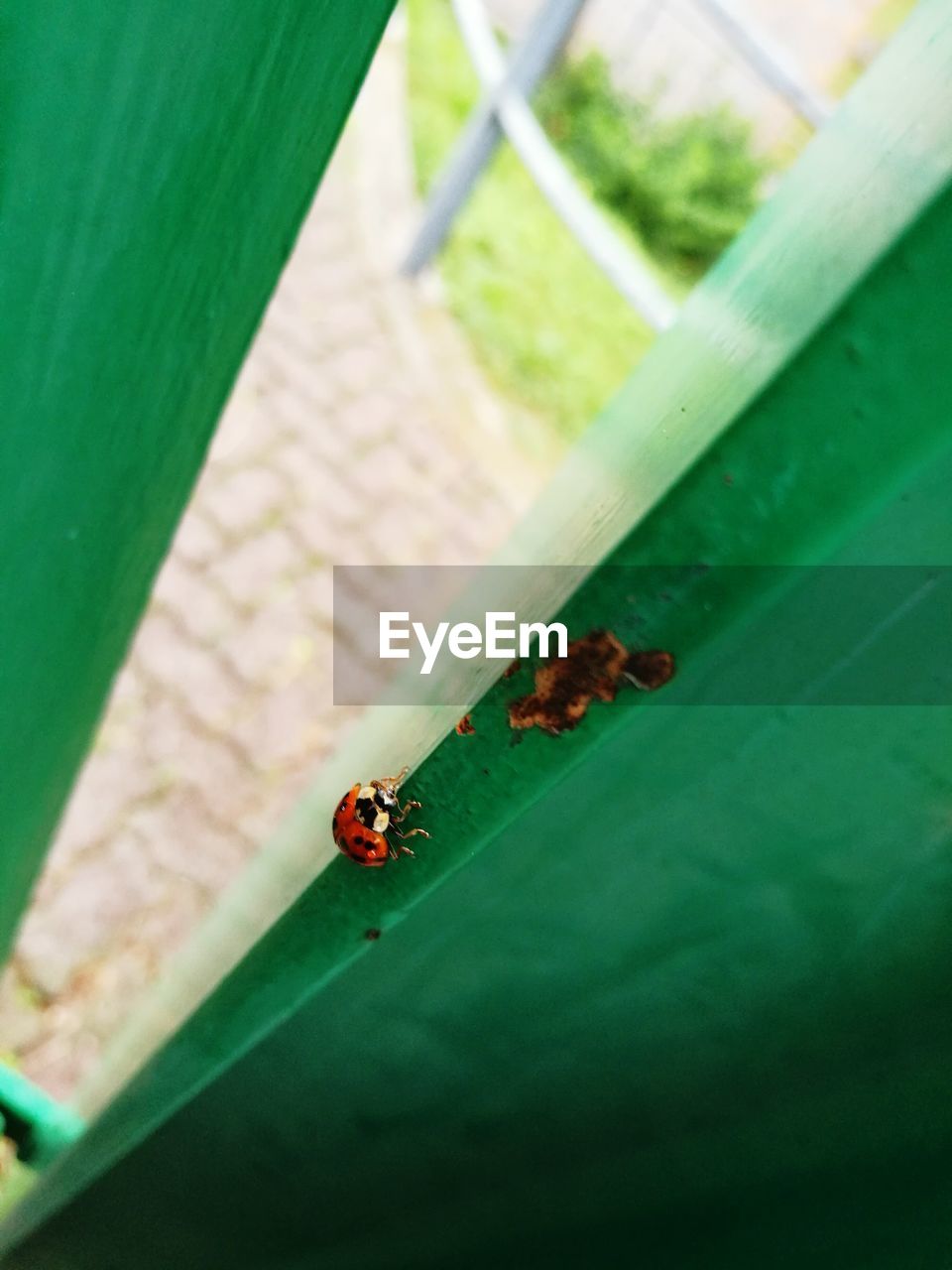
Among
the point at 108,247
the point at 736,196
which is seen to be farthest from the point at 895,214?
the point at 736,196

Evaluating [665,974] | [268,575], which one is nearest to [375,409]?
[268,575]

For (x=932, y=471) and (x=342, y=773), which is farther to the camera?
(x=342, y=773)

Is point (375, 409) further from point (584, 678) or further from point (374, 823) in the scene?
point (584, 678)

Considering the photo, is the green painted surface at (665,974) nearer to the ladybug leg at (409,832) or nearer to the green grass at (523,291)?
the ladybug leg at (409,832)

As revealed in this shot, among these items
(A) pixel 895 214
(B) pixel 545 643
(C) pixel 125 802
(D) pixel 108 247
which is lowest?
(C) pixel 125 802

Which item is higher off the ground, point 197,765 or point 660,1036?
point 660,1036

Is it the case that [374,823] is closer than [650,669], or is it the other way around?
[650,669]

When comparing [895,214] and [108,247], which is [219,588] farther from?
[895,214]

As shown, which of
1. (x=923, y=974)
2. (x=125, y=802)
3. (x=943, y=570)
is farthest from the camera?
(x=125, y=802)

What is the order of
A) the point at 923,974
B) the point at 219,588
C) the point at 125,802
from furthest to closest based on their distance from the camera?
1. the point at 219,588
2. the point at 125,802
3. the point at 923,974
